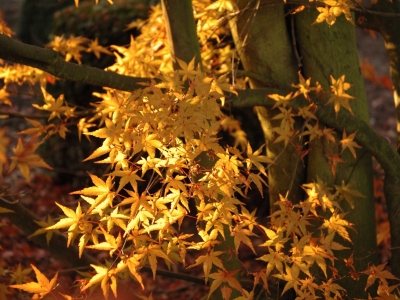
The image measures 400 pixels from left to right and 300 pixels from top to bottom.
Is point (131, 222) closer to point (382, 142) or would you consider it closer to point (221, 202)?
point (221, 202)

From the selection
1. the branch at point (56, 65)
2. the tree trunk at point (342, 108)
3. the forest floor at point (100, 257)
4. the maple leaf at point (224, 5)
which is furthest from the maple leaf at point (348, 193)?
the branch at point (56, 65)

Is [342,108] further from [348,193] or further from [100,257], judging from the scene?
[100,257]

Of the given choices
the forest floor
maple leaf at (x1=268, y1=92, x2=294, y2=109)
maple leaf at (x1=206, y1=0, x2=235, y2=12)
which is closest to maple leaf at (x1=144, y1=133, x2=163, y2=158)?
the forest floor

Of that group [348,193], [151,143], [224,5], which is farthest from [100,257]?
[151,143]

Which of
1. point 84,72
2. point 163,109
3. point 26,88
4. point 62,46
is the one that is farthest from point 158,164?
point 26,88

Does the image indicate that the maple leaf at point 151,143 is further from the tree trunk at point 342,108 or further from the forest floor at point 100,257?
the tree trunk at point 342,108
